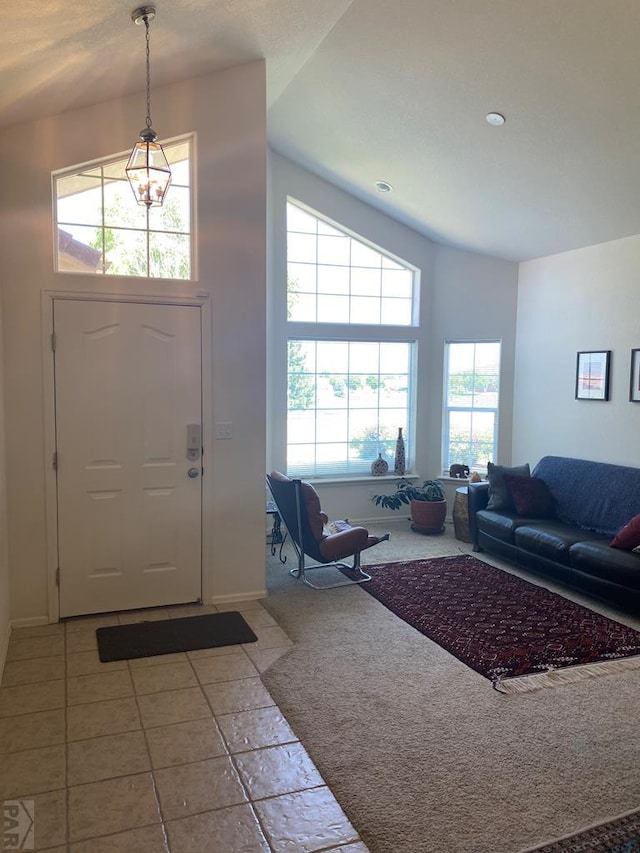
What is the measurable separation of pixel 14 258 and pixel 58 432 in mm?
1066

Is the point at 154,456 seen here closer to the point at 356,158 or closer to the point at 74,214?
the point at 74,214

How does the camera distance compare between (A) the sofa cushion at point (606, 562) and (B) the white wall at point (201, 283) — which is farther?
(A) the sofa cushion at point (606, 562)

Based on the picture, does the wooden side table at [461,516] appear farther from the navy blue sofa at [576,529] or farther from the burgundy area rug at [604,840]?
the burgundy area rug at [604,840]

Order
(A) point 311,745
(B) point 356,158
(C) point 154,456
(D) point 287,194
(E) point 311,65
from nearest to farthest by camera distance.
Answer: (A) point 311,745, (C) point 154,456, (E) point 311,65, (B) point 356,158, (D) point 287,194

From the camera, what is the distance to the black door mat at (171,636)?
353 cm

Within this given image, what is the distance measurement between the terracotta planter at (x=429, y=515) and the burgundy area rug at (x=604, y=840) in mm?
4056

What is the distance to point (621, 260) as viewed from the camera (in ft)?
16.9

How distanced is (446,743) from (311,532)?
206 cm

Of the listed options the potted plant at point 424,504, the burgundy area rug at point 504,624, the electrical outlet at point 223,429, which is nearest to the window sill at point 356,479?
the potted plant at point 424,504

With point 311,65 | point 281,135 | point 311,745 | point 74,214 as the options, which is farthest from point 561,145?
point 311,745

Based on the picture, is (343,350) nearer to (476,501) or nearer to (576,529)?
(476,501)

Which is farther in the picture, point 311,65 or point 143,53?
point 311,65

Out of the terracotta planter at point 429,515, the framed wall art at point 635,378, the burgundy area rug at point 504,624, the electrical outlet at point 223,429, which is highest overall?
the framed wall art at point 635,378

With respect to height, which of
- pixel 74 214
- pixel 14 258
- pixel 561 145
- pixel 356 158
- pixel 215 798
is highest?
pixel 356 158
